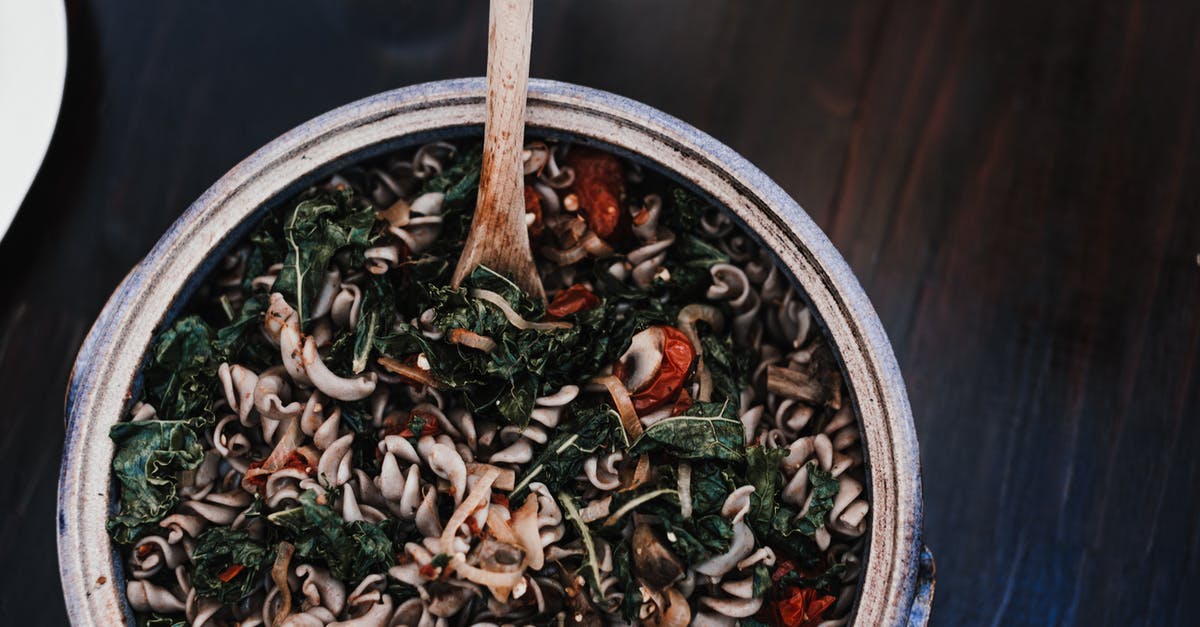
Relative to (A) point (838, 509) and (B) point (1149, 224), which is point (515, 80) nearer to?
(A) point (838, 509)

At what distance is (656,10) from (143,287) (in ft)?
4.82

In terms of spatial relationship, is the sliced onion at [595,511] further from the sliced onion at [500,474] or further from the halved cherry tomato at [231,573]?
the halved cherry tomato at [231,573]

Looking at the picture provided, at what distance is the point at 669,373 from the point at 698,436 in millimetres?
144

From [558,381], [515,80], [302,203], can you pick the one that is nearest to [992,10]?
[515,80]

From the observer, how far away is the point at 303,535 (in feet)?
5.53

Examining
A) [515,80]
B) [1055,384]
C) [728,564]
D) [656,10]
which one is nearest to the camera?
[515,80]

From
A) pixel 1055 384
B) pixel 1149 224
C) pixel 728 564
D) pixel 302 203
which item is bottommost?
pixel 728 564

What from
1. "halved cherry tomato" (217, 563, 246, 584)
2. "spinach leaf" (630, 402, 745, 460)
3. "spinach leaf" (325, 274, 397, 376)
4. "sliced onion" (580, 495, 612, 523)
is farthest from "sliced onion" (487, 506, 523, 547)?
"halved cherry tomato" (217, 563, 246, 584)

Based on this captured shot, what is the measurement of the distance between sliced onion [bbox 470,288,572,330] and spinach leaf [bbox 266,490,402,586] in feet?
1.66

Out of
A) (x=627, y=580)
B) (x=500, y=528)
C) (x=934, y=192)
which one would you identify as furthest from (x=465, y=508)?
(x=934, y=192)

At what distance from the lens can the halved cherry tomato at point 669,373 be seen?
1.74 metres

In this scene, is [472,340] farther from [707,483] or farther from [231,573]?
[231,573]

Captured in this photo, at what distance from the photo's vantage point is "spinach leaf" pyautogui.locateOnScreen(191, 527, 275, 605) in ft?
5.50

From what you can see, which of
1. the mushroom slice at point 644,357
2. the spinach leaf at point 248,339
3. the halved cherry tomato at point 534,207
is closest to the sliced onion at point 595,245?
the halved cherry tomato at point 534,207
